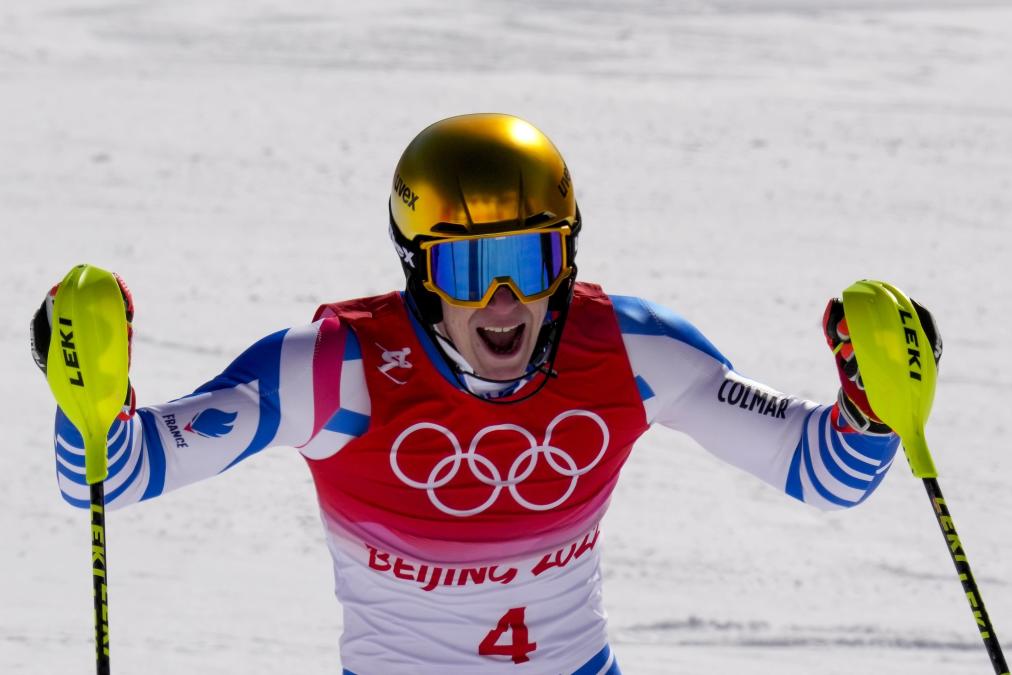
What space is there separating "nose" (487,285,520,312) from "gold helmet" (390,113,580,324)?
0.06 ft

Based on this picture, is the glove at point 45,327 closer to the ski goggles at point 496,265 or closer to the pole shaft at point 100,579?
the pole shaft at point 100,579

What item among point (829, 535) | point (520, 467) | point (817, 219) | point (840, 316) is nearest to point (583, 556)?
point (520, 467)

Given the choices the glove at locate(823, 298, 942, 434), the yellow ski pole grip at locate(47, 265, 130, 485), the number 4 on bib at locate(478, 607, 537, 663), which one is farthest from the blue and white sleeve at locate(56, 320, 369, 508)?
the glove at locate(823, 298, 942, 434)

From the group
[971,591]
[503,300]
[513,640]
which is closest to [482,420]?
[503,300]

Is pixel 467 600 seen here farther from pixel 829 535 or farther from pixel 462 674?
pixel 829 535

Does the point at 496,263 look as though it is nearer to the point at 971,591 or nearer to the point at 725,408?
the point at 725,408

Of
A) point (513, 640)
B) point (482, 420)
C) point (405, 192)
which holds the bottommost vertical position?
point (513, 640)

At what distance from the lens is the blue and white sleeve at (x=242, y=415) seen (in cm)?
268

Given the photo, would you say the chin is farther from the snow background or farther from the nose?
the snow background

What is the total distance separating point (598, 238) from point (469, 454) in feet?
18.7

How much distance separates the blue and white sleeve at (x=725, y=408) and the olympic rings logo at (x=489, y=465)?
0.61 ft

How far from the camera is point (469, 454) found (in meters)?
2.86

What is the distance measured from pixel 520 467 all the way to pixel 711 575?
2.74 metres

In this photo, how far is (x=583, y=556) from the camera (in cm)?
300
